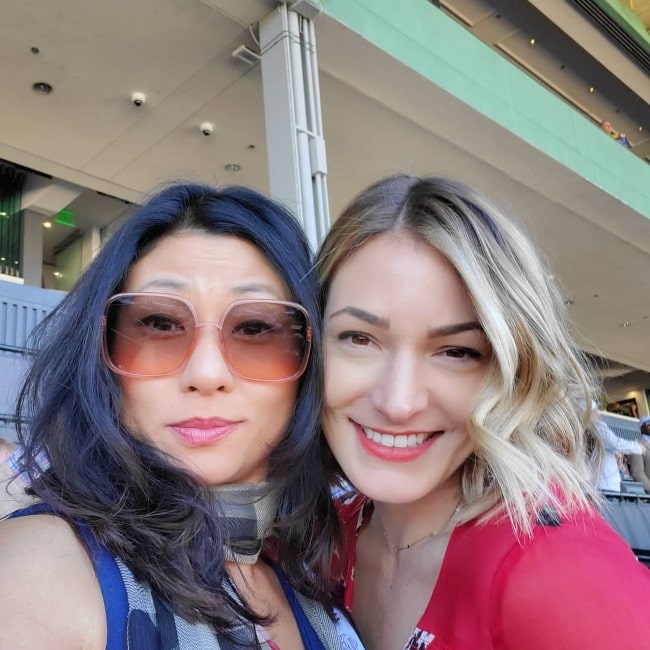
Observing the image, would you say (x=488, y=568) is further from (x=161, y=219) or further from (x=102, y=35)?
(x=102, y=35)

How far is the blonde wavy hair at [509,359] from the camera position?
1212 millimetres

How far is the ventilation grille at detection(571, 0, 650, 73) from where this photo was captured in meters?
12.1

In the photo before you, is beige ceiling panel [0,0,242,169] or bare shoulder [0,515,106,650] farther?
beige ceiling panel [0,0,242,169]

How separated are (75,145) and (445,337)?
7.36 metres

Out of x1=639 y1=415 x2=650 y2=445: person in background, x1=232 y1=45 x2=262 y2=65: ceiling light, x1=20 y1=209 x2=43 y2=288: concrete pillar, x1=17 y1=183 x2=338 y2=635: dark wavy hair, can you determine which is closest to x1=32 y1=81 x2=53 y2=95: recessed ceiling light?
x1=232 y1=45 x2=262 y2=65: ceiling light

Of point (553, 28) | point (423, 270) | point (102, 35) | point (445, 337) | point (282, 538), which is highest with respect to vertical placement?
point (553, 28)

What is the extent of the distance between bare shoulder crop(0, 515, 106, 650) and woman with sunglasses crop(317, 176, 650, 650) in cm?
62

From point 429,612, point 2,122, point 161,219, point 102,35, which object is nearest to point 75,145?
point 2,122

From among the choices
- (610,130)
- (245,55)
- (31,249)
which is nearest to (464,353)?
(245,55)

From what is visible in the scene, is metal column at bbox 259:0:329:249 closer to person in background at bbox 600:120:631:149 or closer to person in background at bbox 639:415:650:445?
person in background at bbox 639:415:650:445

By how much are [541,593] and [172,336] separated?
734 millimetres

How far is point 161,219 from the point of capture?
1.23 metres

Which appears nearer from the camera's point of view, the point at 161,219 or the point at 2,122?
the point at 161,219

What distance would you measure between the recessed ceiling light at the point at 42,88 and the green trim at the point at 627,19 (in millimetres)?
10516
